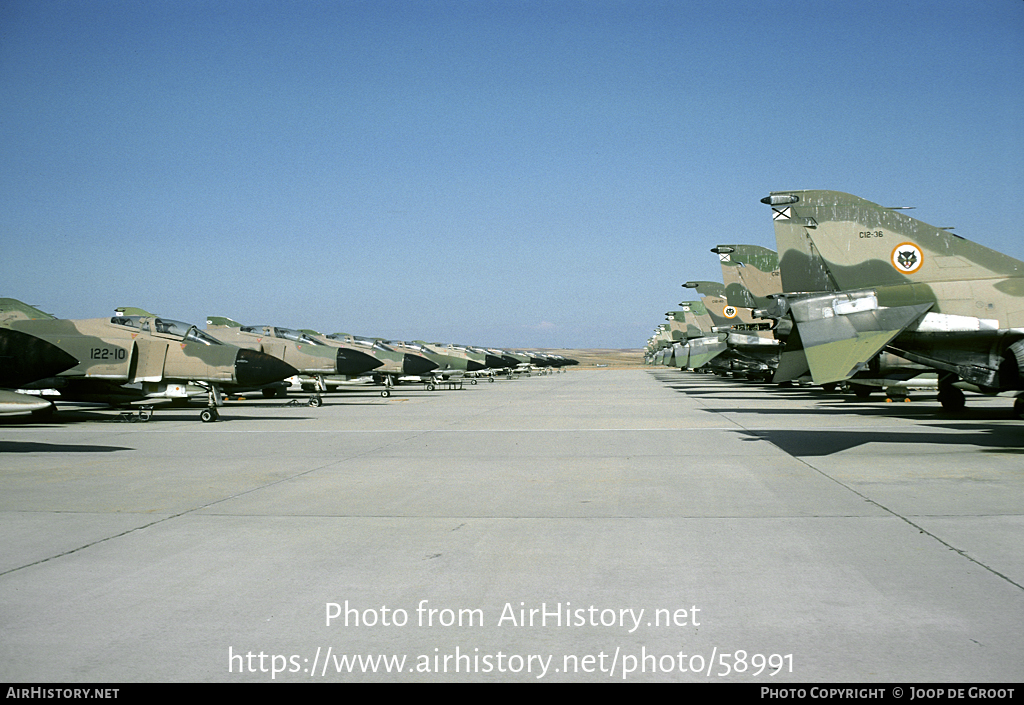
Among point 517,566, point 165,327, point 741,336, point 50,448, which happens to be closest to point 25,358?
point 50,448

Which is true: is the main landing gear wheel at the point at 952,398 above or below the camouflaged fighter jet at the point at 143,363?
above

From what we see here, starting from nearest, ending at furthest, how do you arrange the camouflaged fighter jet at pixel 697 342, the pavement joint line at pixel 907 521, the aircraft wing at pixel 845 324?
the pavement joint line at pixel 907 521, the aircraft wing at pixel 845 324, the camouflaged fighter jet at pixel 697 342

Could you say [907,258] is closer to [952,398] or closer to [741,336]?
[952,398]

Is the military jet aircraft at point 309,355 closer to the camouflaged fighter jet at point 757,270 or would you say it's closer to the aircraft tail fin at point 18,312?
the aircraft tail fin at point 18,312

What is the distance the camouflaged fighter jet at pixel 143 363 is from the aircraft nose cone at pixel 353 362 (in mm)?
6769

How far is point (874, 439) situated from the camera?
40.6 feet

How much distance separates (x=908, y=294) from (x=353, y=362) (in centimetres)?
1711

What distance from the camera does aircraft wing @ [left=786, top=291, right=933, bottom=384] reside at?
11781 mm

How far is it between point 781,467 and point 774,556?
4.44 m

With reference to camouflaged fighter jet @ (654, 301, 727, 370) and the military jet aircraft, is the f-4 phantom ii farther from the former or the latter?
camouflaged fighter jet @ (654, 301, 727, 370)

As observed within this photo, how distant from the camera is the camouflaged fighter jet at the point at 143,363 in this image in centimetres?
1702

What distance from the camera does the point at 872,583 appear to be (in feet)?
14.6

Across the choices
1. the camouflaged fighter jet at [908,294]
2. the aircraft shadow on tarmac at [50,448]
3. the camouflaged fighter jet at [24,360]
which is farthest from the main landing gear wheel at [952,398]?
the camouflaged fighter jet at [24,360]

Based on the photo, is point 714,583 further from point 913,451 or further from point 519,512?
point 913,451
